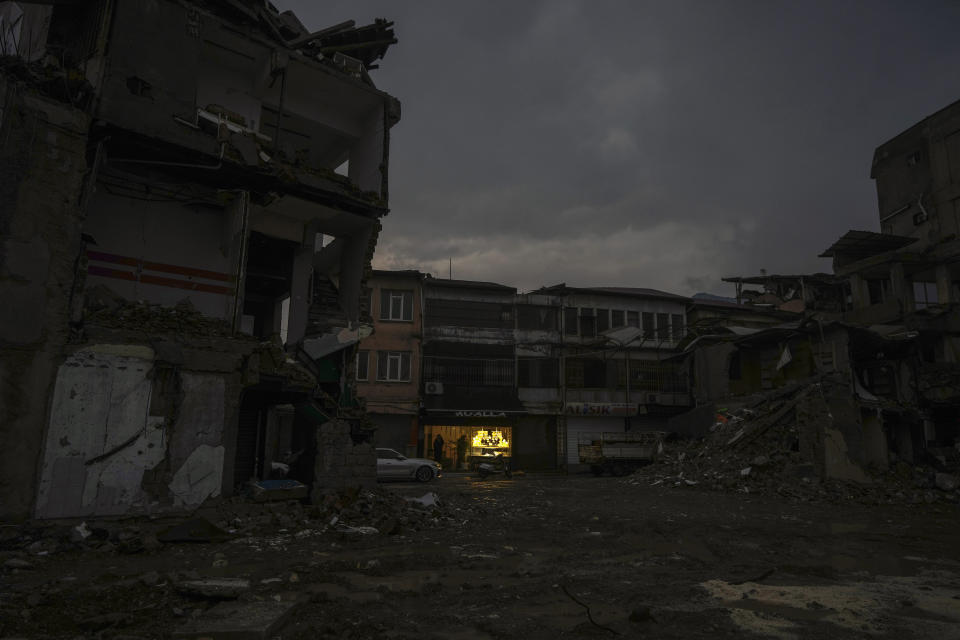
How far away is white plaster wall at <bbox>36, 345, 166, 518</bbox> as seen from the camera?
9.00 metres

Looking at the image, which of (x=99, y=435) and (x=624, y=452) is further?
(x=624, y=452)

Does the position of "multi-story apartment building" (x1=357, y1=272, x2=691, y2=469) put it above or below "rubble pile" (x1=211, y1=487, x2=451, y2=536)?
above

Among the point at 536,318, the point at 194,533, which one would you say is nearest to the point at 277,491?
the point at 194,533

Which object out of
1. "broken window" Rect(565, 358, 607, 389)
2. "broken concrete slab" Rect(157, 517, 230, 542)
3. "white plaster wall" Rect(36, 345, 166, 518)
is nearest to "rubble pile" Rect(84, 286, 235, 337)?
"white plaster wall" Rect(36, 345, 166, 518)

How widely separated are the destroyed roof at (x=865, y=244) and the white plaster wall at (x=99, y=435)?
29153 mm

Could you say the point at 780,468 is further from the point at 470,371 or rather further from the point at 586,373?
the point at 470,371

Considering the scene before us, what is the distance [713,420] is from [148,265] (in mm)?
21109

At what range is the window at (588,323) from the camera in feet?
113

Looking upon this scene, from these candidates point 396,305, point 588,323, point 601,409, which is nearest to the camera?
point 396,305

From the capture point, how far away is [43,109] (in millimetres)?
9539

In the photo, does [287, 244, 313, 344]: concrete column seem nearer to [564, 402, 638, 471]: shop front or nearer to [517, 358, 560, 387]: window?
[517, 358, 560, 387]: window

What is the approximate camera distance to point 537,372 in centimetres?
3312

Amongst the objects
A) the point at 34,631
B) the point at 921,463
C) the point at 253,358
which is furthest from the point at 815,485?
the point at 34,631

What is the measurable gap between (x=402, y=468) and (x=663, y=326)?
69.1 ft
